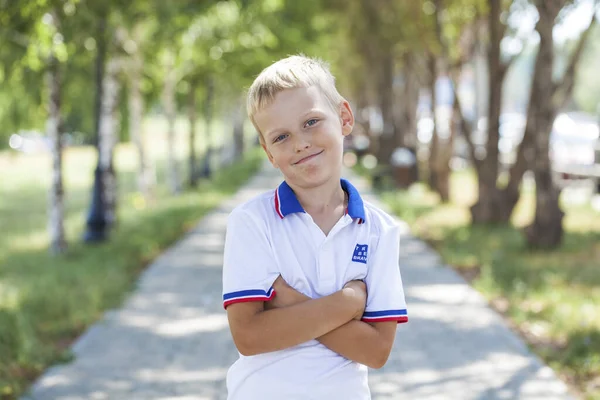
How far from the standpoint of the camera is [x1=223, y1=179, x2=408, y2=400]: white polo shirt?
2.36 metres

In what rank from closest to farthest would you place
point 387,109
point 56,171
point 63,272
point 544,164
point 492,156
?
point 63,272 < point 544,164 < point 56,171 < point 492,156 < point 387,109

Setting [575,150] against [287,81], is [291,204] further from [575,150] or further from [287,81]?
[575,150]

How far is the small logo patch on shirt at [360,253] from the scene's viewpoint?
7.97 ft

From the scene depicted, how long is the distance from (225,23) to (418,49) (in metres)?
4.73

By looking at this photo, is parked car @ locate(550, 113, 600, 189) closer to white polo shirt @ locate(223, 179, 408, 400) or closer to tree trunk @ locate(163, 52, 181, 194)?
tree trunk @ locate(163, 52, 181, 194)

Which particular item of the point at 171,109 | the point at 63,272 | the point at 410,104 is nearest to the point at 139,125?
the point at 171,109

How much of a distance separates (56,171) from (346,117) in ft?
34.7

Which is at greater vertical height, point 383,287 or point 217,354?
point 383,287

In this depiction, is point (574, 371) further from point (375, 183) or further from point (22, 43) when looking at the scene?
point (375, 183)

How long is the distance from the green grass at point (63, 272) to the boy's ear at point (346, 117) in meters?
4.11

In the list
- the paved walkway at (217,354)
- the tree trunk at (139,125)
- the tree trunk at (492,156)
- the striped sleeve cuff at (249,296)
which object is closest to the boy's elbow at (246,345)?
the striped sleeve cuff at (249,296)

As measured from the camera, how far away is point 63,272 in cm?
1039

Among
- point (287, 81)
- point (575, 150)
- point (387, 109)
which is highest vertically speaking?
point (287, 81)

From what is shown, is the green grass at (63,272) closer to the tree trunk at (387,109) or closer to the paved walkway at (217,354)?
the paved walkway at (217,354)
